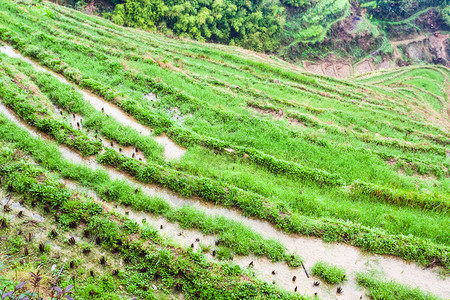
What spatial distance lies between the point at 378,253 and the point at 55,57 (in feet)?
77.7

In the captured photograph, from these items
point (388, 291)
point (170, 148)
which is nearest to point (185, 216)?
point (170, 148)

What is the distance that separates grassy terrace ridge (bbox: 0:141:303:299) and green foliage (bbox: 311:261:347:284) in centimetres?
162

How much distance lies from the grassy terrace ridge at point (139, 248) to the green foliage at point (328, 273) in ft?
5.32

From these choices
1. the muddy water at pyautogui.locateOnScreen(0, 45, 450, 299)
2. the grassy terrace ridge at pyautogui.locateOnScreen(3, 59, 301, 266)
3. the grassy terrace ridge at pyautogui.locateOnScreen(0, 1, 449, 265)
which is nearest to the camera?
the muddy water at pyautogui.locateOnScreen(0, 45, 450, 299)

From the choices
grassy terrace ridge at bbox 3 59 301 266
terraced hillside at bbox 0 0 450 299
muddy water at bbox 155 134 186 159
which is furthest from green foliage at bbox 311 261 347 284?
muddy water at bbox 155 134 186 159

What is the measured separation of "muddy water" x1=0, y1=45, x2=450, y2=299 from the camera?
1012 centimetres

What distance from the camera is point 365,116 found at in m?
26.5

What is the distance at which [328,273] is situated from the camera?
34.1ft

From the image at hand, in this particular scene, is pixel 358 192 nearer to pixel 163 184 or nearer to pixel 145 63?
pixel 163 184

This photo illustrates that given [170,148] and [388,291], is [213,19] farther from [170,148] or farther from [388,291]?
[388,291]

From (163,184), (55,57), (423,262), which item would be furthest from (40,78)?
(423,262)

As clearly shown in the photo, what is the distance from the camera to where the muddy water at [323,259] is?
10.1 meters

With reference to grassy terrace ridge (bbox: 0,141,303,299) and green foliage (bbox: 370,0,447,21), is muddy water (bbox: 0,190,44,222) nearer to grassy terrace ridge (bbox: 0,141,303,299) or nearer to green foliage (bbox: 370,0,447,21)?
grassy terrace ridge (bbox: 0,141,303,299)

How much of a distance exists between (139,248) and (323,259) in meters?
7.06
